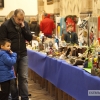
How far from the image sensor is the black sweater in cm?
559

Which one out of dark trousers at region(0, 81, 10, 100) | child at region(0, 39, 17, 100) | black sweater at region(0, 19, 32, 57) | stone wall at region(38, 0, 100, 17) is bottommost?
dark trousers at region(0, 81, 10, 100)

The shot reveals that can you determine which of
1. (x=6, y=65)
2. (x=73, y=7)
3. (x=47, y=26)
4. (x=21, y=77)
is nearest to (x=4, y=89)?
(x=6, y=65)

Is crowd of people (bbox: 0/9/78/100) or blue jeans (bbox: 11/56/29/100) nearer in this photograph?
crowd of people (bbox: 0/9/78/100)

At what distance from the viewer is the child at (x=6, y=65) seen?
5273mm

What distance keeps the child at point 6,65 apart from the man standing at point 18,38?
24 centimetres

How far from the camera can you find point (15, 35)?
222 inches

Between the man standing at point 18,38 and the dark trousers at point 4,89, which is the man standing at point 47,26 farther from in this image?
the dark trousers at point 4,89

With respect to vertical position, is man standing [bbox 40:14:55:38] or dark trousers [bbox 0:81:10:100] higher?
man standing [bbox 40:14:55:38]

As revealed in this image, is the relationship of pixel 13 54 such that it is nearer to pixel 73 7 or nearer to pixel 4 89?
pixel 4 89

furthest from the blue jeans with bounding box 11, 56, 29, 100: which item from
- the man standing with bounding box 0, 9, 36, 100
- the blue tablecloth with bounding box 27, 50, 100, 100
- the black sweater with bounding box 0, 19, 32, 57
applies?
the blue tablecloth with bounding box 27, 50, 100, 100

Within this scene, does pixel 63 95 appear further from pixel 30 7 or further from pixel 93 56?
pixel 30 7

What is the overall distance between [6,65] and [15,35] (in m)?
0.61

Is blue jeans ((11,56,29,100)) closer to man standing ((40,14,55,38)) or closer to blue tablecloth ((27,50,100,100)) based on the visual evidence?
blue tablecloth ((27,50,100,100))

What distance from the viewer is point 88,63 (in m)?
5.06
